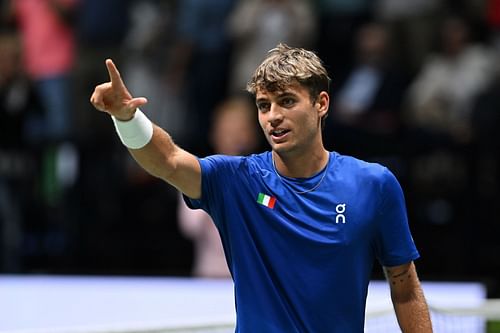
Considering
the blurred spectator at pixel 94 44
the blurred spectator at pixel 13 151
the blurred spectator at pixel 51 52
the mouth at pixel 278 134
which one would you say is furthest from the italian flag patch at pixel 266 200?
the blurred spectator at pixel 94 44

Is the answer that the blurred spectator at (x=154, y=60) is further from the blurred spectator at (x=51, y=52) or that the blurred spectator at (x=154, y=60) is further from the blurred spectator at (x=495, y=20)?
the blurred spectator at (x=495, y=20)

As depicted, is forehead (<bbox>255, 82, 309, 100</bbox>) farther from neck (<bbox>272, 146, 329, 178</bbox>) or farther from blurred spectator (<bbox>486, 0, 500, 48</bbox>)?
blurred spectator (<bbox>486, 0, 500, 48</bbox>)

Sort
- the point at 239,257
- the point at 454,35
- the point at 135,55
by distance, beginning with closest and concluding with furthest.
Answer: the point at 239,257 → the point at 454,35 → the point at 135,55

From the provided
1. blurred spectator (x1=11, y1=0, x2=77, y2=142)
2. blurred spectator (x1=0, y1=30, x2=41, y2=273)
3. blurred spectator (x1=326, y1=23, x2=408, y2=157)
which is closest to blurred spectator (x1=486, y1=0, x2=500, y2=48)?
blurred spectator (x1=326, y1=23, x2=408, y2=157)

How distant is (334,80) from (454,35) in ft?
4.53

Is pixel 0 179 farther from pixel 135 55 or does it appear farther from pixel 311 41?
pixel 311 41

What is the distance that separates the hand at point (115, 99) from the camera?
191 inches

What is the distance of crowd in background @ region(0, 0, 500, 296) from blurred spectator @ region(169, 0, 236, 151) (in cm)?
2

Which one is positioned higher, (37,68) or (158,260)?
(37,68)

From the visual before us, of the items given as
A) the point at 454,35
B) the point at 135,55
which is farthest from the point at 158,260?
the point at 454,35

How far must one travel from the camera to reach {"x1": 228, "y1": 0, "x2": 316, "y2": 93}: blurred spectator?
12695 mm

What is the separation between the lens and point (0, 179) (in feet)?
41.4

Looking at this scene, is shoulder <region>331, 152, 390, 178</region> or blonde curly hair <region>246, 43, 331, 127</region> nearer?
blonde curly hair <region>246, 43, 331, 127</region>

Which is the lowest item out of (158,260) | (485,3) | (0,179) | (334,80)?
(158,260)
